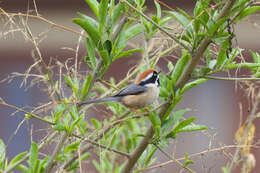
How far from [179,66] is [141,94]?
746 millimetres

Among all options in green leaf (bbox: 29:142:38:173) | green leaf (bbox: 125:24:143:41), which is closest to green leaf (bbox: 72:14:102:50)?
green leaf (bbox: 125:24:143:41)

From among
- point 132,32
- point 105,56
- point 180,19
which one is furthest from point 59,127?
point 180,19

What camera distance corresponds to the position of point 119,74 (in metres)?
6.55

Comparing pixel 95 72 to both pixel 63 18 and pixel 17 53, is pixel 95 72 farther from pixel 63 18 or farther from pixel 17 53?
pixel 17 53

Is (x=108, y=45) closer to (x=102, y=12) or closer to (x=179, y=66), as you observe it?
(x=102, y=12)

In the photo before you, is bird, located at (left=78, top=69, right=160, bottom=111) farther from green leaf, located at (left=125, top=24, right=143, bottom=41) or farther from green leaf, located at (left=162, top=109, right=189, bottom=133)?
green leaf, located at (left=162, top=109, right=189, bottom=133)

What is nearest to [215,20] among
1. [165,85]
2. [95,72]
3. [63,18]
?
[165,85]

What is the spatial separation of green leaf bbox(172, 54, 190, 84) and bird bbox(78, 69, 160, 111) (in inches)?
16.3

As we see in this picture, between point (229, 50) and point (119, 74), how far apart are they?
15.0 ft

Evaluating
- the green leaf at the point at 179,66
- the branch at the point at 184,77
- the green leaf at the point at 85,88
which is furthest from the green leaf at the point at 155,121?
the green leaf at the point at 85,88

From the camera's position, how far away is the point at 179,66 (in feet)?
6.70

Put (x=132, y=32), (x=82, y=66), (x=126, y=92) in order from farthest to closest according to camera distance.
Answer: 1. (x=82, y=66)
2. (x=126, y=92)
3. (x=132, y=32)

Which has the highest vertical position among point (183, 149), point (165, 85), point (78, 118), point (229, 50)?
point (229, 50)

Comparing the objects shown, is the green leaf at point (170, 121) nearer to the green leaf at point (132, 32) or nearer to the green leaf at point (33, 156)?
the green leaf at point (132, 32)
